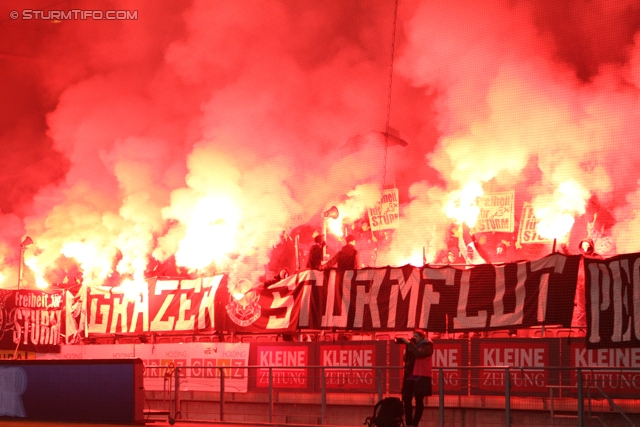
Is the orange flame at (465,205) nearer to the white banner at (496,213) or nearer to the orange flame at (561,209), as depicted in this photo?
the white banner at (496,213)

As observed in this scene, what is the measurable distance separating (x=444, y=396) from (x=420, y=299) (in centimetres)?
197

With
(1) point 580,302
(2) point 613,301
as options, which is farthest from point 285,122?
(2) point 613,301

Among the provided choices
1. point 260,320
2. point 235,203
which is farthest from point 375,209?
point 260,320

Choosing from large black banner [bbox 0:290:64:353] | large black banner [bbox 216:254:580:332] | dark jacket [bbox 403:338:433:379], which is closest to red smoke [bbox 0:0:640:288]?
large black banner [bbox 0:290:64:353]

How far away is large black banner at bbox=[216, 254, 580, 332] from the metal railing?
1067 millimetres

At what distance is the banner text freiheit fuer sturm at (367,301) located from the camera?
13539 mm

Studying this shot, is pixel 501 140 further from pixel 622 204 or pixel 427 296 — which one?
pixel 427 296

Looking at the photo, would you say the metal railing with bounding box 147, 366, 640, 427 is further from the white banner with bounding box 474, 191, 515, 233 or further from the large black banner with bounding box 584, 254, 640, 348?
the white banner with bounding box 474, 191, 515, 233

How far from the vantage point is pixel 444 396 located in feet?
43.3

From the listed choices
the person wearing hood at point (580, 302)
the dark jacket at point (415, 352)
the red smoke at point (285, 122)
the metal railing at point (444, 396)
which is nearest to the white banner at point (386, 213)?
the red smoke at point (285, 122)

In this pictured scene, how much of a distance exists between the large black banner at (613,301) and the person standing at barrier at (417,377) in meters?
2.55

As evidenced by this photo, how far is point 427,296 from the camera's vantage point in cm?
1466

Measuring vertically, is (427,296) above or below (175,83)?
below

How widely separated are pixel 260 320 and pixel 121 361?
12.2ft
